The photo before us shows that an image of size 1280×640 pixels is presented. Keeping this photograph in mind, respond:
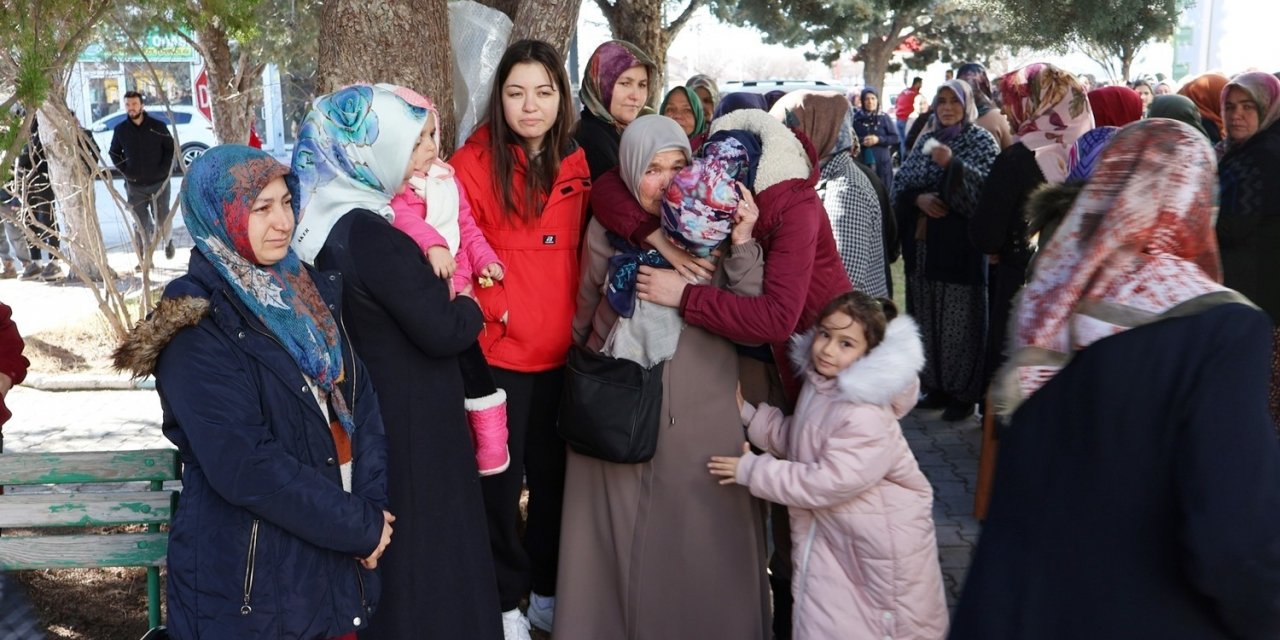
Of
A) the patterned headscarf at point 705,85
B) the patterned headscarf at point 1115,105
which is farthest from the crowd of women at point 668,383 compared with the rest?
the patterned headscarf at point 705,85

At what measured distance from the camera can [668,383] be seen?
311cm

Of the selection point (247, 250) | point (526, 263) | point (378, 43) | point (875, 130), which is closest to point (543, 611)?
point (526, 263)

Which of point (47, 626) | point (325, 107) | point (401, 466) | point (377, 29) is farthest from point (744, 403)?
point (47, 626)

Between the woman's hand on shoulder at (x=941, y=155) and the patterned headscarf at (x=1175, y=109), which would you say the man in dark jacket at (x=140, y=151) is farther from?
the patterned headscarf at (x=1175, y=109)

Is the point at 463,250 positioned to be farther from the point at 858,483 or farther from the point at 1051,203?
the point at 1051,203

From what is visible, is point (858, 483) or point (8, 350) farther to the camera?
point (8, 350)

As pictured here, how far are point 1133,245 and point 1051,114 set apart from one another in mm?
3347

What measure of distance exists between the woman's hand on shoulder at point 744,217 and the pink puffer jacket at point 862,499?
1.21ft

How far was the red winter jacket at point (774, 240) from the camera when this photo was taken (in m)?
2.99

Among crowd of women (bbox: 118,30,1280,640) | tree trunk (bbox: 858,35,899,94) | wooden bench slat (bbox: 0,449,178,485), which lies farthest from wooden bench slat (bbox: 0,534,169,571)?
tree trunk (bbox: 858,35,899,94)

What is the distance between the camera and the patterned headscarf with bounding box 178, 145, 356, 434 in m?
2.30

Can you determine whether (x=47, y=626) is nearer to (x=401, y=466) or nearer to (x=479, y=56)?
(x=401, y=466)

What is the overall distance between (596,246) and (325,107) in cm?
87

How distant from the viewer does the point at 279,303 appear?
2.37 m
